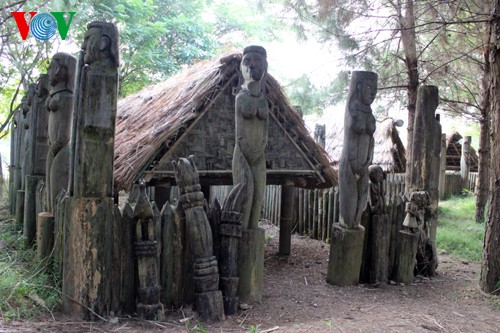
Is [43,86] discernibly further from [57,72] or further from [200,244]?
[200,244]

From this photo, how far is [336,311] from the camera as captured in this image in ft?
16.1

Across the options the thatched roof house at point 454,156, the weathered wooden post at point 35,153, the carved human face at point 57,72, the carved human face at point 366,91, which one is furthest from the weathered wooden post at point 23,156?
the thatched roof house at point 454,156

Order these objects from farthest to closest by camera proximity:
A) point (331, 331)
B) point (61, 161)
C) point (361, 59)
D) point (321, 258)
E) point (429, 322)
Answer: point (361, 59) → point (321, 258) → point (61, 161) → point (429, 322) → point (331, 331)

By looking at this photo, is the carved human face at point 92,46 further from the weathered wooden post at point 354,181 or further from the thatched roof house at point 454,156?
the thatched roof house at point 454,156

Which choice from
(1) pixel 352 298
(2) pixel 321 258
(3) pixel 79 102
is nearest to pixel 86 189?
(3) pixel 79 102

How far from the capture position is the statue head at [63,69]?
515 cm

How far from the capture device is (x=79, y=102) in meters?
4.06

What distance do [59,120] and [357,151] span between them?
11.9 ft

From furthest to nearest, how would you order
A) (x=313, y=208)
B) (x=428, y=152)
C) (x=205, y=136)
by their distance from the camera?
(x=313, y=208)
(x=428, y=152)
(x=205, y=136)

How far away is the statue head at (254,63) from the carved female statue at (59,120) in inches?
79.3

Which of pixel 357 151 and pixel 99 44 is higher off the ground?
pixel 99 44

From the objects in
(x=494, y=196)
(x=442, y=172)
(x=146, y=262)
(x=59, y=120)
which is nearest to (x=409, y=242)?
(x=494, y=196)

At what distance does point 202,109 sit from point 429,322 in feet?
13.1

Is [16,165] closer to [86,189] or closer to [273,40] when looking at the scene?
[86,189]
